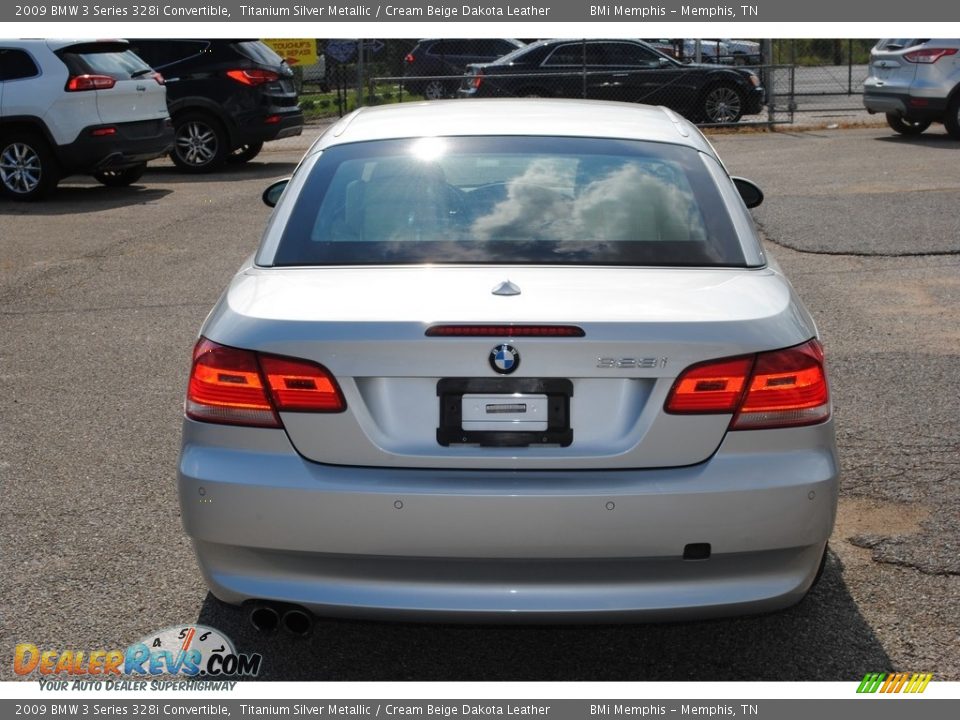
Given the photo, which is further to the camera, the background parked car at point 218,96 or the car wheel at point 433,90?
the car wheel at point 433,90

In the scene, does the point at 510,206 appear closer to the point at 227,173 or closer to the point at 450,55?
the point at 227,173

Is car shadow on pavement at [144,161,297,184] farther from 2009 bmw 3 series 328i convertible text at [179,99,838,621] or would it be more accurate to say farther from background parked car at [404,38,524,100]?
2009 bmw 3 series 328i convertible text at [179,99,838,621]

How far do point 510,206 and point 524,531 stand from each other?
1256mm

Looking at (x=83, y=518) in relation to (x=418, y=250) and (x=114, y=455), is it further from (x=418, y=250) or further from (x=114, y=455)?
(x=418, y=250)

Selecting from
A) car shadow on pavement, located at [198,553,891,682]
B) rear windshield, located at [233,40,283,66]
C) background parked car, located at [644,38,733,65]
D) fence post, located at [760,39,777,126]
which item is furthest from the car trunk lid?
background parked car, located at [644,38,733,65]

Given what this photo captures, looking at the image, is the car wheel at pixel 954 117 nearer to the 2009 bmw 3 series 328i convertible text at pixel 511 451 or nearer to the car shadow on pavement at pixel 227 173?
the car shadow on pavement at pixel 227 173

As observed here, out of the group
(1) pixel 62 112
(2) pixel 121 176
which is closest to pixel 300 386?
(1) pixel 62 112

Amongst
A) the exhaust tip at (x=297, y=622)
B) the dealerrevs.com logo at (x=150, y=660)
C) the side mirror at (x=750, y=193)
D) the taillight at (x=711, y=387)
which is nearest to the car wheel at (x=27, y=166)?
the side mirror at (x=750, y=193)

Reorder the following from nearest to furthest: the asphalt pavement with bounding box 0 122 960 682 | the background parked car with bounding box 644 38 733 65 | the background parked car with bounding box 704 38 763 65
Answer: the asphalt pavement with bounding box 0 122 960 682 → the background parked car with bounding box 644 38 733 65 → the background parked car with bounding box 704 38 763 65

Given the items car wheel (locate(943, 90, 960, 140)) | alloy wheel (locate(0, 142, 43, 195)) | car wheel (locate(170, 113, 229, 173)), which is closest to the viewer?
alloy wheel (locate(0, 142, 43, 195))

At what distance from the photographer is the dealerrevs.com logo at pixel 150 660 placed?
414cm

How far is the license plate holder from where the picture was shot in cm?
353

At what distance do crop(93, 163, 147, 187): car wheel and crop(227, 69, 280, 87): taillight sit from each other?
210cm

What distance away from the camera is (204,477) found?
12.1 feet
